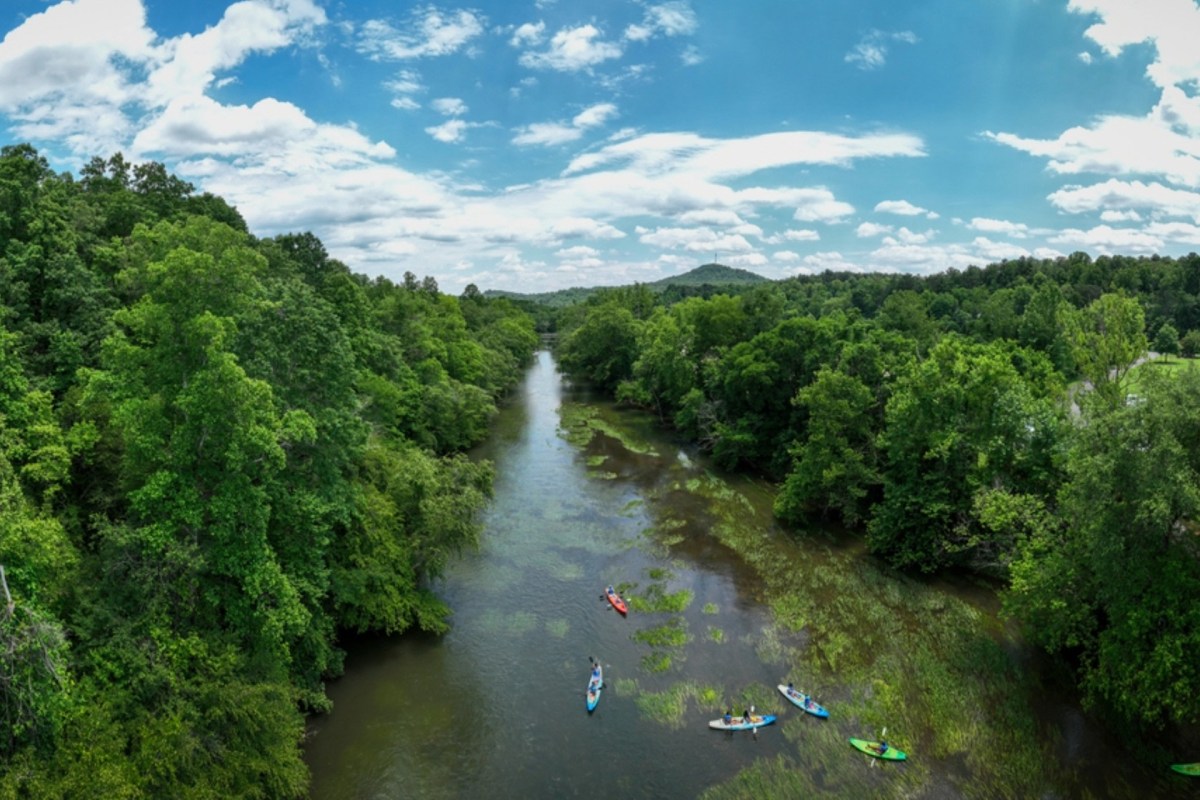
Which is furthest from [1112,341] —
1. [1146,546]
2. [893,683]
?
[893,683]

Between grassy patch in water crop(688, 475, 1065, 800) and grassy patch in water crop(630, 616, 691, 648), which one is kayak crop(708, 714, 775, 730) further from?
grassy patch in water crop(630, 616, 691, 648)

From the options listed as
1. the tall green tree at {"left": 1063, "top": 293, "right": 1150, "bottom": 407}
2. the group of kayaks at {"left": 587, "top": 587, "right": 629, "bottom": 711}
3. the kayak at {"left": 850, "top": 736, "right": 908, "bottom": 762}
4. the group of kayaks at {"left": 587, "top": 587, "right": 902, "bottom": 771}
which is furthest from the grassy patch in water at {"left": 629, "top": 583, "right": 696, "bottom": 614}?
the tall green tree at {"left": 1063, "top": 293, "right": 1150, "bottom": 407}

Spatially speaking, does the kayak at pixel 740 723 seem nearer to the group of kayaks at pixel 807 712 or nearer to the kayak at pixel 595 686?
the group of kayaks at pixel 807 712

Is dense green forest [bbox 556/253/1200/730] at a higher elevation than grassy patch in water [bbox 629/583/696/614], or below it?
higher

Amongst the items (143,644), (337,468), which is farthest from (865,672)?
(143,644)

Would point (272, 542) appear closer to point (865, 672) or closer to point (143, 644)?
point (143, 644)

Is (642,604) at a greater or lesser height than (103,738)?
lesser

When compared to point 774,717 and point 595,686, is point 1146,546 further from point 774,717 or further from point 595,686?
point 595,686
